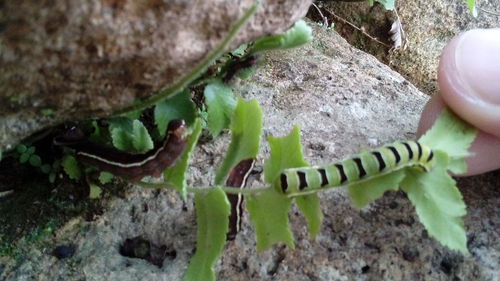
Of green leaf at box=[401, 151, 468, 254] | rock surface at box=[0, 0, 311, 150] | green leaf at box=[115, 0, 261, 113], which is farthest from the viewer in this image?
green leaf at box=[401, 151, 468, 254]

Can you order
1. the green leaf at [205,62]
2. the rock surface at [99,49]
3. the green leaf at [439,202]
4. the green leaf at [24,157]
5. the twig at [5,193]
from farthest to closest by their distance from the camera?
the twig at [5,193] → the green leaf at [24,157] → the green leaf at [439,202] → the green leaf at [205,62] → the rock surface at [99,49]

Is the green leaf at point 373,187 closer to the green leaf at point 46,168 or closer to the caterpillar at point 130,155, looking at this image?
the caterpillar at point 130,155

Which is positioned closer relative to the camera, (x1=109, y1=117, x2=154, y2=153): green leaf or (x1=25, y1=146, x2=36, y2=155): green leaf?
(x1=109, y1=117, x2=154, y2=153): green leaf

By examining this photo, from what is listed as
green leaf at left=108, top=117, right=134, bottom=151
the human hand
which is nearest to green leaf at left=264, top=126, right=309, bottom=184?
green leaf at left=108, top=117, right=134, bottom=151

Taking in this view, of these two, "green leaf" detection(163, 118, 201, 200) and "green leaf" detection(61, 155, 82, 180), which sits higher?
"green leaf" detection(163, 118, 201, 200)

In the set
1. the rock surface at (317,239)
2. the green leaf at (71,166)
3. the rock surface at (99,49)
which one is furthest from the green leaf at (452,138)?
the green leaf at (71,166)

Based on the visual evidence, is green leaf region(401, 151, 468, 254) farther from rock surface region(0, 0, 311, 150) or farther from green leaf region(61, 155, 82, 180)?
green leaf region(61, 155, 82, 180)

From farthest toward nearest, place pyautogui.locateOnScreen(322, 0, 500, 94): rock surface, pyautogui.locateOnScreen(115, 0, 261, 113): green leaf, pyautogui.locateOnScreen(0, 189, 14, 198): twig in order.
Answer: pyautogui.locateOnScreen(322, 0, 500, 94): rock surface → pyautogui.locateOnScreen(0, 189, 14, 198): twig → pyautogui.locateOnScreen(115, 0, 261, 113): green leaf

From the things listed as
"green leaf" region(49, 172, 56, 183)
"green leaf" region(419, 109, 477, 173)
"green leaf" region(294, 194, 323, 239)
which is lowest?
"green leaf" region(49, 172, 56, 183)
